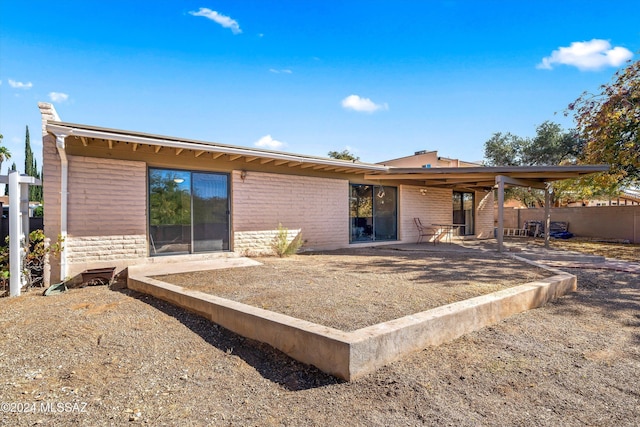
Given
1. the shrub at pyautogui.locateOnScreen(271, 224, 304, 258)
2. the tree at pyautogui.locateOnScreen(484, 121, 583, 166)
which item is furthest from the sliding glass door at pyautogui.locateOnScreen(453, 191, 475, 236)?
the tree at pyautogui.locateOnScreen(484, 121, 583, 166)

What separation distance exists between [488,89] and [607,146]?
15.7 feet

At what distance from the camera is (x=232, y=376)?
8.60 feet

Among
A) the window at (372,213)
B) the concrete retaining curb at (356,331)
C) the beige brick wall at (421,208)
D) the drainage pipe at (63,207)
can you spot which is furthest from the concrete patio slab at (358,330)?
the beige brick wall at (421,208)

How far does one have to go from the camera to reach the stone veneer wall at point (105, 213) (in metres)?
6.09

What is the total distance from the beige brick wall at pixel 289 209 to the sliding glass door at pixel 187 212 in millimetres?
350

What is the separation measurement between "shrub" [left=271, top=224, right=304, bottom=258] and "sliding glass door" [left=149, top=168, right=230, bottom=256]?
1.23 meters

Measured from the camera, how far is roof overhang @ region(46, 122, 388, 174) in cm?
565

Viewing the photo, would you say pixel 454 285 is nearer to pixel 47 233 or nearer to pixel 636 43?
pixel 47 233

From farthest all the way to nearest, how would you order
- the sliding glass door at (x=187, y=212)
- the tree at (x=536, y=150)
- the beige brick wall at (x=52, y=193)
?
the tree at (x=536, y=150) < the sliding glass door at (x=187, y=212) < the beige brick wall at (x=52, y=193)

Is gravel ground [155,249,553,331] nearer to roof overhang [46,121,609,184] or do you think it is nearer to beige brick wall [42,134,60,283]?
beige brick wall [42,134,60,283]

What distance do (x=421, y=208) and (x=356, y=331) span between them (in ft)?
32.6

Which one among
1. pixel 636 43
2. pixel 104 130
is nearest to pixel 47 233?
pixel 104 130

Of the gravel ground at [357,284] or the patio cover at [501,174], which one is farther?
the patio cover at [501,174]

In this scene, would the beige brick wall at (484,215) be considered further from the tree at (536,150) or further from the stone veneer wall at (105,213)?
the stone veneer wall at (105,213)
